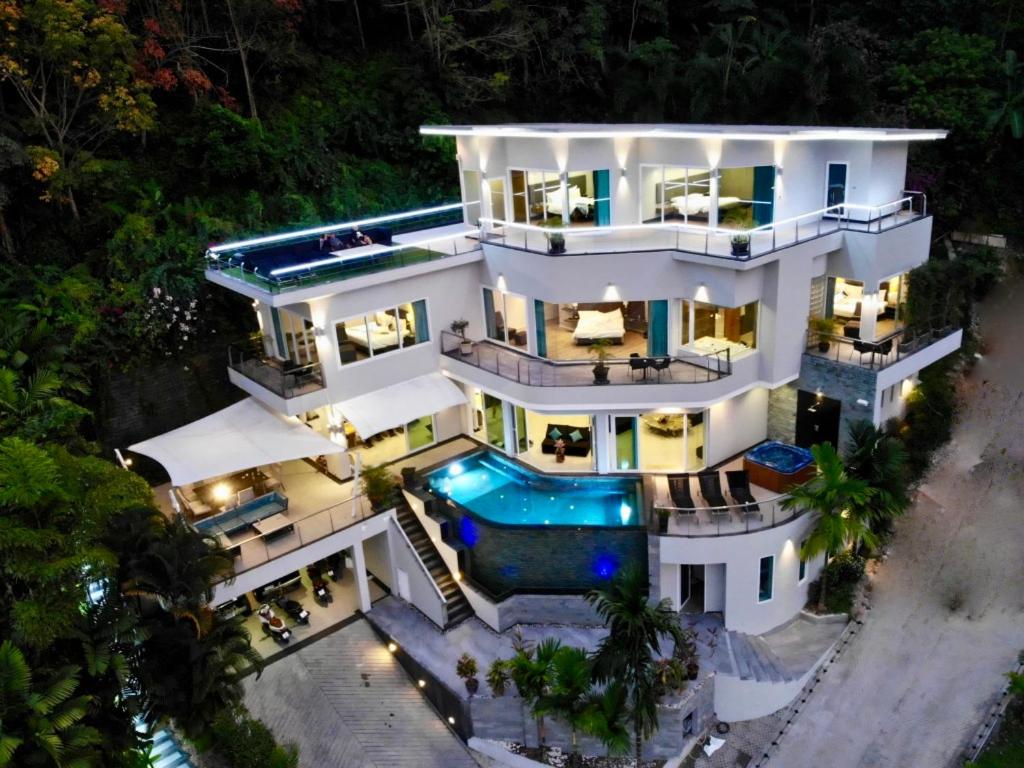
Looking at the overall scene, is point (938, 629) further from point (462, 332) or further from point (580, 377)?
point (462, 332)

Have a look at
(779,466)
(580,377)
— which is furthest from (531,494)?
(779,466)

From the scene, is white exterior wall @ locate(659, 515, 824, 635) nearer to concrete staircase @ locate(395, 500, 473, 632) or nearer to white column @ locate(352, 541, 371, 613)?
concrete staircase @ locate(395, 500, 473, 632)

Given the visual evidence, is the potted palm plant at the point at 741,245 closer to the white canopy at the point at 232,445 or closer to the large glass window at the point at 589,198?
the large glass window at the point at 589,198

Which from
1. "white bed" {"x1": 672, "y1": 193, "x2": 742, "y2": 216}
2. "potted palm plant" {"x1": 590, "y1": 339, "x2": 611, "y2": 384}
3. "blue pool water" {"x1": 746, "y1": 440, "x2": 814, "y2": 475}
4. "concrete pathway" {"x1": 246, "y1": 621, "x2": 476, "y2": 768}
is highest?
"white bed" {"x1": 672, "y1": 193, "x2": 742, "y2": 216}

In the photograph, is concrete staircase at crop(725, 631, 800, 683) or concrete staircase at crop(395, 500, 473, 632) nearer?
concrete staircase at crop(725, 631, 800, 683)

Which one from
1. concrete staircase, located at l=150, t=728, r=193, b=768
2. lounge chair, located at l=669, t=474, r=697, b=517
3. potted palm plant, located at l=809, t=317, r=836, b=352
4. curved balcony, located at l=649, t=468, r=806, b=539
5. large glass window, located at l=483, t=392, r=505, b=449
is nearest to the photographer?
concrete staircase, located at l=150, t=728, r=193, b=768

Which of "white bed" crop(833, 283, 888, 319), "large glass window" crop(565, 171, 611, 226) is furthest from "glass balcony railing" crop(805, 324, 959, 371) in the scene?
"large glass window" crop(565, 171, 611, 226)

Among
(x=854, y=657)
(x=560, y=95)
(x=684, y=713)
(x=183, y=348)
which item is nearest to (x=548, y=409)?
(x=684, y=713)
